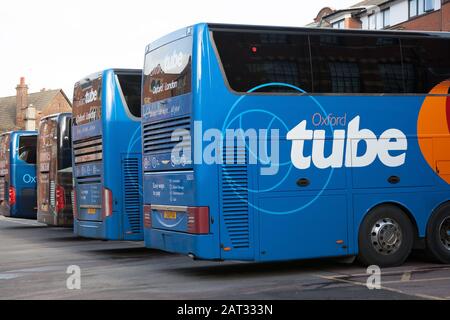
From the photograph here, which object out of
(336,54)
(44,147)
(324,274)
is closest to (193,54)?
(336,54)

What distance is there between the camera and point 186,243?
10.9m

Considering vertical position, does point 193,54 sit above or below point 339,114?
above

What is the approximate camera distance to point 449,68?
12.5 metres

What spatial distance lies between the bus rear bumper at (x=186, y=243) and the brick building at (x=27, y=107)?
6968 cm

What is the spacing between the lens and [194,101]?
417 inches

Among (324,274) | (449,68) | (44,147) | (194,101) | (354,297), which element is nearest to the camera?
(354,297)

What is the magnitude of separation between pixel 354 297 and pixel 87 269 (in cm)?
537

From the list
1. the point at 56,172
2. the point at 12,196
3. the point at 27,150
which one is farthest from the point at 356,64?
the point at 12,196

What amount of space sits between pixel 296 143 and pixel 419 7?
37273 mm

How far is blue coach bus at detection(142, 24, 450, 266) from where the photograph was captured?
10.7m
